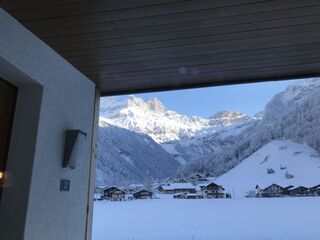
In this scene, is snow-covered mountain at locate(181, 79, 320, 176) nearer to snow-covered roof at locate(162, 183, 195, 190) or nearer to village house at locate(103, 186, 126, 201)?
snow-covered roof at locate(162, 183, 195, 190)

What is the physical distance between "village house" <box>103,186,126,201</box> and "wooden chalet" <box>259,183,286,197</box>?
2.59m

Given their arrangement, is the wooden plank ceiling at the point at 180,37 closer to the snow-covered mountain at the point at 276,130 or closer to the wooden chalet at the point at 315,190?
the snow-covered mountain at the point at 276,130

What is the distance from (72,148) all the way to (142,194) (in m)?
3.40

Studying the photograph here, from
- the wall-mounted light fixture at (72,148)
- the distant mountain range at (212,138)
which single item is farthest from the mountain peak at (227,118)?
the wall-mounted light fixture at (72,148)

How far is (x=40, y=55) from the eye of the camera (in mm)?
1718

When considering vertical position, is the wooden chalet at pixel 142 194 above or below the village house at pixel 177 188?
below

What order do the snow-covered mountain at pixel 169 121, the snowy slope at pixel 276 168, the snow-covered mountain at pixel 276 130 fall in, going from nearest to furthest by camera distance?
the snowy slope at pixel 276 168 → the snow-covered mountain at pixel 276 130 → the snow-covered mountain at pixel 169 121

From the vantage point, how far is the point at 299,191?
221 inches

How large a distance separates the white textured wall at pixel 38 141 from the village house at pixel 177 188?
11.0ft

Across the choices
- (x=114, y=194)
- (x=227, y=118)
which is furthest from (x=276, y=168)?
(x=114, y=194)

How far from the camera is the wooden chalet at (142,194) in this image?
5047mm

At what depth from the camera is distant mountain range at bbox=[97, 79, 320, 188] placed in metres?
5.61

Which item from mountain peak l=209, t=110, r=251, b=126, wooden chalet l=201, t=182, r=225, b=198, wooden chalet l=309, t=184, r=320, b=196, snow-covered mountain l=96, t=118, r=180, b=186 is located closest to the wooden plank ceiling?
snow-covered mountain l=96, t=118, r=180, b=186

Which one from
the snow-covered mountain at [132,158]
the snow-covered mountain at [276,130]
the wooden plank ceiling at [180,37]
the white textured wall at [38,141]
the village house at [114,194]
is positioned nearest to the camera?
the wooden plank ceiling at [180,37]
